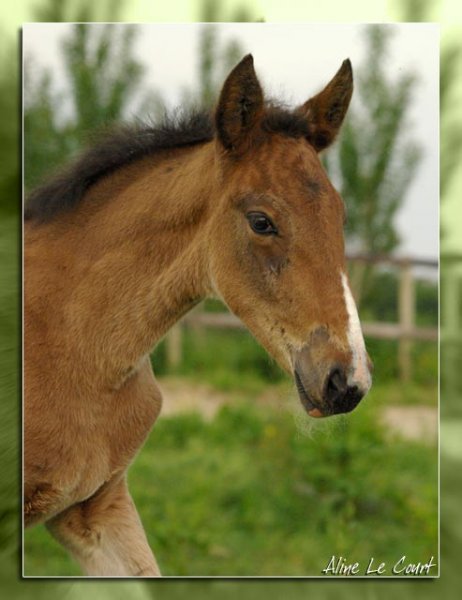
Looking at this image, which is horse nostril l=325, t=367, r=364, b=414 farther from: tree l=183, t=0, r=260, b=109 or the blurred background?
tree l=183, t=0, r=260, b=109

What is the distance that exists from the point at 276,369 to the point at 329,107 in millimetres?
2963

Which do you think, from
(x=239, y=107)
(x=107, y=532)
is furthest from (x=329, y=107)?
(x=107, y=532)

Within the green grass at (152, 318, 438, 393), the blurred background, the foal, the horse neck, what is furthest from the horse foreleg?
the green grass at (152, 318, 438, 393)

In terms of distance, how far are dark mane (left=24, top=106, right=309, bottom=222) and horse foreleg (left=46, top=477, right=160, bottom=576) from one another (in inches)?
41.6

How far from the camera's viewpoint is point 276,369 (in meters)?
→ 5.82

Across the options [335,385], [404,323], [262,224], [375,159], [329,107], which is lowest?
[404,323]

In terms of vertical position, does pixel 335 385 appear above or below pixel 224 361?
above

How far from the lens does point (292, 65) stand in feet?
12.0

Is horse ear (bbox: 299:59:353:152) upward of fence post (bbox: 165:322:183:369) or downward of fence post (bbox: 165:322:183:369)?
upward

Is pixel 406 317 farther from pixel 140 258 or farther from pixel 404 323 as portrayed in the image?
pixel 140 258

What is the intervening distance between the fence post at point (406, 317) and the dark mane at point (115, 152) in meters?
1.72

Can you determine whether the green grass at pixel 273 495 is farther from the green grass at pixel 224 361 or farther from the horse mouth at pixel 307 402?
the horse mouth at pixel 307 402

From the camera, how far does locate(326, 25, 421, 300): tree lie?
3.88 meters

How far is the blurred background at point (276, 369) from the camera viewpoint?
11.7ft
